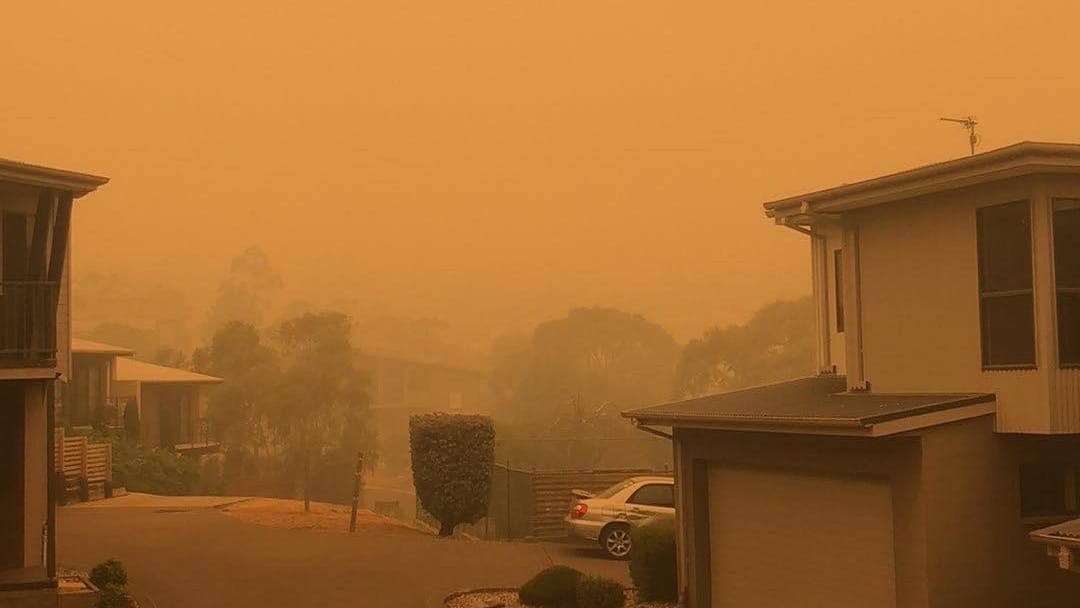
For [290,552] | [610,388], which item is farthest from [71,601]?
[610,388]

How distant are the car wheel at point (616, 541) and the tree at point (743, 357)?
72.2 meters

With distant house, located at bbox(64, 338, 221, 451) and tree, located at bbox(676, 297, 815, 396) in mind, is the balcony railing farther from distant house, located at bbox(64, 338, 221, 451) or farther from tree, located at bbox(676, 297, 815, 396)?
tree, located at bbox(676, 297, 815, 396)

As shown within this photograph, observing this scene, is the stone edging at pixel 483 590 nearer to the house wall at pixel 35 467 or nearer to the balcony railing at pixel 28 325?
the house wall at pixel 35 467

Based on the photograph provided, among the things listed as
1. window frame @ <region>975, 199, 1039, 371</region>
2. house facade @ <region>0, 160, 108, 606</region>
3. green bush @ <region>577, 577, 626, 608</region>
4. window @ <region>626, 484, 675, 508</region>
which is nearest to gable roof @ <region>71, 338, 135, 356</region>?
house facade @ <region>0, 160, 108, 606</region>

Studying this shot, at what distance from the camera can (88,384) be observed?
45.6 meters

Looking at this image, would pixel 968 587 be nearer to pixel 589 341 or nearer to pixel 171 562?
pixel 171 562

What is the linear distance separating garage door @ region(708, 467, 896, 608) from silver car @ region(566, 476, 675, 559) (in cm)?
554

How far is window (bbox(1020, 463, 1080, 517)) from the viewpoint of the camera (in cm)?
1406

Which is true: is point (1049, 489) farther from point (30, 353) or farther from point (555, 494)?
point (555, 494)

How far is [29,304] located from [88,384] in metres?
29.9

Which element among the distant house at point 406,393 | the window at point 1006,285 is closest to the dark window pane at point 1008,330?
the window at point 1006,285

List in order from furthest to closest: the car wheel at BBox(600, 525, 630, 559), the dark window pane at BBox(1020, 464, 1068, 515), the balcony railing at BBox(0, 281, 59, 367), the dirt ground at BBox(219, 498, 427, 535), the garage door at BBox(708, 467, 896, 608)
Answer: the dirt ground at BBox(219, 498, 427, 535) → the car wheel at BBox(600, 525, 630, 559) → the balcony railing at BBox(0, 281, 59, 367) → the garage door at BBox(708, 467, 896, 608) → the dark window pane at BBox(1020, 464, 1068, 515)

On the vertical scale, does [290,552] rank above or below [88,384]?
below

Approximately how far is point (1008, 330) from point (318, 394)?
57623 millimetres
